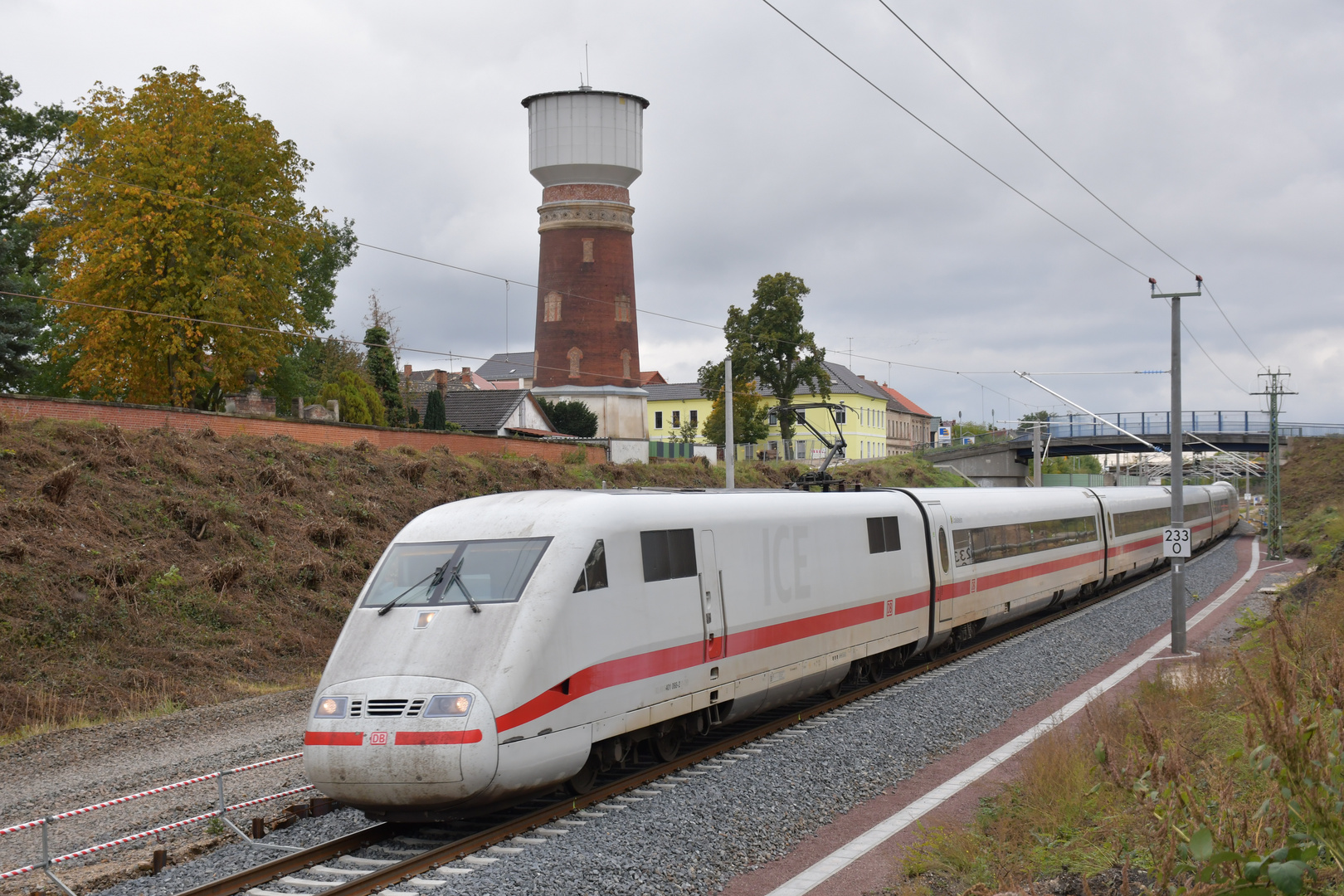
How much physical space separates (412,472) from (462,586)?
22.1m

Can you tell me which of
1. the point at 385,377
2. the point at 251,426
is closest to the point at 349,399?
the point at 385,377

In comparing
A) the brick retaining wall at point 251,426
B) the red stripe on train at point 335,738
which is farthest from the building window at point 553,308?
the red stripe on train at point 335,738

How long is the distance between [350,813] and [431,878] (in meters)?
2.28

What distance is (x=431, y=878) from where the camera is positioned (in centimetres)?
831

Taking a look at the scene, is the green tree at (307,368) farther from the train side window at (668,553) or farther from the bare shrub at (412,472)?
the train side window at (668,553)

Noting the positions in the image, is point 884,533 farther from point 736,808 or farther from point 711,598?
point 736,808

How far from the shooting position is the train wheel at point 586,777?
10.5 m

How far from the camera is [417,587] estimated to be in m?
10.4

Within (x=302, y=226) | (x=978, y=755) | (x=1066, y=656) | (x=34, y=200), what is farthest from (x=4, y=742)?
(x=34, y=200)

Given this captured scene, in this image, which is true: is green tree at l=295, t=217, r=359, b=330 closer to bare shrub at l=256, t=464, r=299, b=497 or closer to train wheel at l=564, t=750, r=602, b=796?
bare shrub at l=256, t=464, r=299, b=497

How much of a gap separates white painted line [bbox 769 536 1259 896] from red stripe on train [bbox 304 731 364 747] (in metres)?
3.42

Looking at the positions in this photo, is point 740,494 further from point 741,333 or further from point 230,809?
point 741,333

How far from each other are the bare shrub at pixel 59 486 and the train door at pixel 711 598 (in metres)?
14.6

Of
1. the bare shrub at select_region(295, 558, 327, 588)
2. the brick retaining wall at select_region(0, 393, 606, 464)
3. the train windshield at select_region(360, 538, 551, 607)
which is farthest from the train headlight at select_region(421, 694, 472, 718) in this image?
the brick retaining wall at select_region(0, 393, 606, 464)
